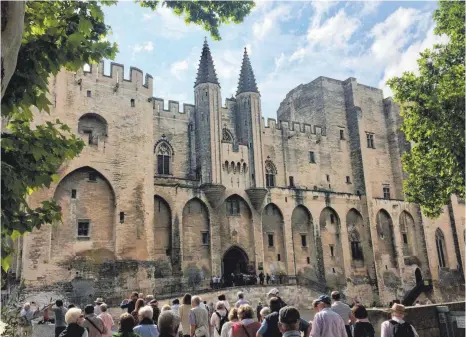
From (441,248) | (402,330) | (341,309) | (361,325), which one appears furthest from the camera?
(441,248)

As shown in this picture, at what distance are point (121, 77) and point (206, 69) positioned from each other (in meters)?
7.06

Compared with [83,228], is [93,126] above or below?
above

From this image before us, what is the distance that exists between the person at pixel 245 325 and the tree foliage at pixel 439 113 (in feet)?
44.5

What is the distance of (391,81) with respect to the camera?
1955 cm

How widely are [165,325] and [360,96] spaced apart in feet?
135

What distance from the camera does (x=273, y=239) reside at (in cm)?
3391

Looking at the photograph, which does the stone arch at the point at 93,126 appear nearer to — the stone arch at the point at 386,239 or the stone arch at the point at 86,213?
the stone arch at the point at 86,213

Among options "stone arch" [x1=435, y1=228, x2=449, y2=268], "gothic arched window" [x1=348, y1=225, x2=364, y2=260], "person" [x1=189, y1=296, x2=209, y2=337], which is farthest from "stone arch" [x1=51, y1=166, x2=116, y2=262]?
"stone arch" [x1=435, y1=228, x2=449, y2=268]

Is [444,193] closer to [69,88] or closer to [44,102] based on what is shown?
[44,102]

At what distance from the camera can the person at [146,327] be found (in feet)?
22.1

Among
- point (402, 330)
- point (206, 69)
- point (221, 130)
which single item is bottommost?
point (402, 330)

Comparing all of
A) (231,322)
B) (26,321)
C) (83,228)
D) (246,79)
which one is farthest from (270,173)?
(231,322)

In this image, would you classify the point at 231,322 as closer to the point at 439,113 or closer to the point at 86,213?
the point at 439,113

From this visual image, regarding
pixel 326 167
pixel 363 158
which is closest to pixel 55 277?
pixel 326 167
